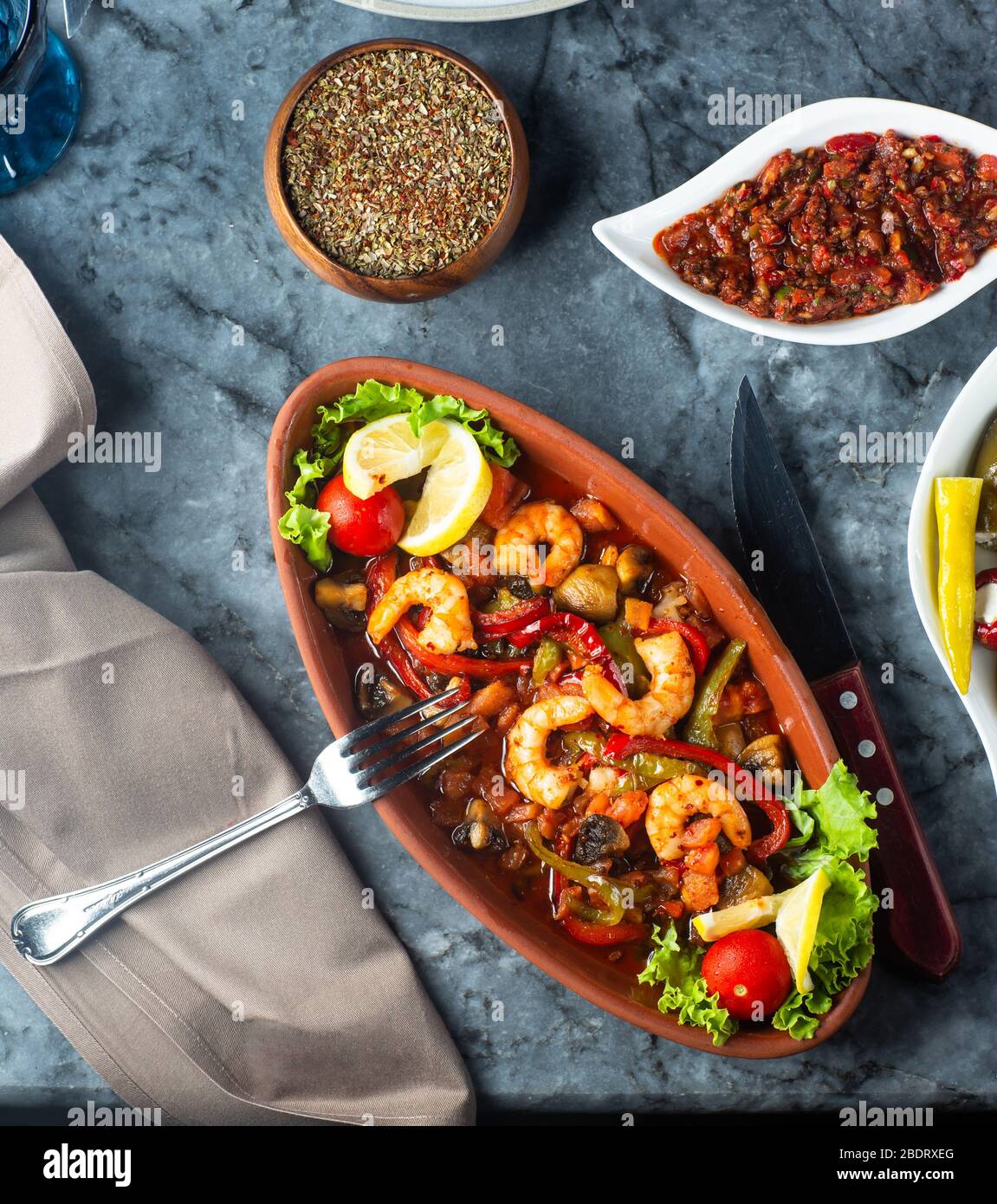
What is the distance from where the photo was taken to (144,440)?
309 centimetres

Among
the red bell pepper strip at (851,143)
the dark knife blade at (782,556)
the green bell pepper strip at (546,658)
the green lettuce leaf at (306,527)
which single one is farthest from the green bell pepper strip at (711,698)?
the red bell pepper strip at (851,143)

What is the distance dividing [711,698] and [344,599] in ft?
3.28

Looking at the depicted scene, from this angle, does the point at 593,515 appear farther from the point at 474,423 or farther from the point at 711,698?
the point at 711,698

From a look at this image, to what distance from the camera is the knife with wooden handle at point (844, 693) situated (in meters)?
2.83

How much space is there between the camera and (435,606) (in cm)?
268

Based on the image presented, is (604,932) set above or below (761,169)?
below

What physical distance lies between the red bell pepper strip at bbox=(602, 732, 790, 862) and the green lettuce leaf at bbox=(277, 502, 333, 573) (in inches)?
35.8

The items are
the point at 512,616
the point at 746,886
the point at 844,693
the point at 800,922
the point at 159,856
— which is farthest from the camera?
the point at 159,856

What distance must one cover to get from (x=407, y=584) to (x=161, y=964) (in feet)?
4.27

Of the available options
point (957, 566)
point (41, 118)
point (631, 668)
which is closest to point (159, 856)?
point (631, 668)

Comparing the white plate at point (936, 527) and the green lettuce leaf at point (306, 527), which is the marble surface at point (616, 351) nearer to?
the white plate at point (936, 527)

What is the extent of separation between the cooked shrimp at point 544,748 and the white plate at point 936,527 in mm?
947

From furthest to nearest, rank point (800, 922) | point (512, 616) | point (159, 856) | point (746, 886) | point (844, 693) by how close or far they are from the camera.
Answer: point (159, 856) → point (844, 693) → point (512, 616) → point (746, 886) → point (800, 922)
